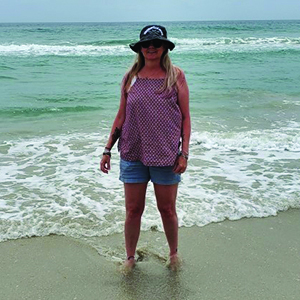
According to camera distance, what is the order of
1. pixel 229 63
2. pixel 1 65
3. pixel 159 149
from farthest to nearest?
pixel 229 63 < pixel 1 65 < pixel 159 149

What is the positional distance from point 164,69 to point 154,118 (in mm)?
372

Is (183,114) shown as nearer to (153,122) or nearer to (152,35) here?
(153,122)

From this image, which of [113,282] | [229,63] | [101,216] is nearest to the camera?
[113,282]

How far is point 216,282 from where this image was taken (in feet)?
11.6

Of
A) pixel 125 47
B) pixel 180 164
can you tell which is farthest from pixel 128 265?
pixel 125 47

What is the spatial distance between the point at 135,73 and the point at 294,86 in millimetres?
13504

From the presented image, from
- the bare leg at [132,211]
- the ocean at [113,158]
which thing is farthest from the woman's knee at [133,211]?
the ocean at [113,158]

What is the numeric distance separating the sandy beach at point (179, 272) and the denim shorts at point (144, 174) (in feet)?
2.75

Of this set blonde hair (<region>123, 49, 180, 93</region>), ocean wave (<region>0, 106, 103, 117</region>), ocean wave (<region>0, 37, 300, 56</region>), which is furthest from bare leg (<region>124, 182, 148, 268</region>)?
ocean wave (<region>0, 37, 300, 56</region>)

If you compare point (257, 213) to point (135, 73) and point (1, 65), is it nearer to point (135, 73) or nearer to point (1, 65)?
point (135, 73)

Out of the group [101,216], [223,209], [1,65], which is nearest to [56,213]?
[101,216]

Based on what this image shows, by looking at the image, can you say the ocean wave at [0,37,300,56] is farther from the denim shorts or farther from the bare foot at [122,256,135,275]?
the denim shorts

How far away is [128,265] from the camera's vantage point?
12.0 feet

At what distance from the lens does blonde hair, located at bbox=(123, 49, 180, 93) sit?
123 inches
